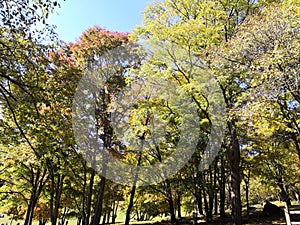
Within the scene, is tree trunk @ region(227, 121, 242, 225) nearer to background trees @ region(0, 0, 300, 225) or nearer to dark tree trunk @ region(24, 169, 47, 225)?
background trees @ region(0, 0, 300, 225)

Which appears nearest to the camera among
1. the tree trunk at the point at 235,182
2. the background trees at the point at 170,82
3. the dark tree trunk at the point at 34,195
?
the background trees at the point at 170,82

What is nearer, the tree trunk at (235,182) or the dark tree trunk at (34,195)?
the tree trunk at (235,182)

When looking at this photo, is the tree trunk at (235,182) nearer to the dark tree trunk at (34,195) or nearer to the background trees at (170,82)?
the background trees at (170,82)

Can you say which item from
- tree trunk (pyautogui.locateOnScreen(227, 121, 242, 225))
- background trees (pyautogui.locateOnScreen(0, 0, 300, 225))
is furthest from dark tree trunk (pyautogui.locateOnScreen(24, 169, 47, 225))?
tree trunk (pyautogui.locateOnScreen(227, 121, 242, 225))

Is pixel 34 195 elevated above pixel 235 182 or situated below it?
below

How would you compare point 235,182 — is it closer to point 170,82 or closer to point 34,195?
point 170,82

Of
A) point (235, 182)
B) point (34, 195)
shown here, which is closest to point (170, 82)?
point (235, 182)

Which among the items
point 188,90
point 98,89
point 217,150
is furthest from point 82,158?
point 217,150

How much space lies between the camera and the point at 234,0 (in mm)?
10188

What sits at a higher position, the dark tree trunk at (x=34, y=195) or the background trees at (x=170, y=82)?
the background trees at (x=170, y=82)

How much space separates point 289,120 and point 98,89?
7759 mm

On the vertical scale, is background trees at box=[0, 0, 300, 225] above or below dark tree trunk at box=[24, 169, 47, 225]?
above

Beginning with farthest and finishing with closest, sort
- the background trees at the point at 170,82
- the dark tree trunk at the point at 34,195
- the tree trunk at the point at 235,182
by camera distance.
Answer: the dark tree trunk at the point at 34,195 → the tree trunk at the point at 235,182 → the background trees at the point at 170,82

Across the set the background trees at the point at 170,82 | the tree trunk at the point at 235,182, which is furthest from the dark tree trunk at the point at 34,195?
the tree trunk at the point at 235,182
